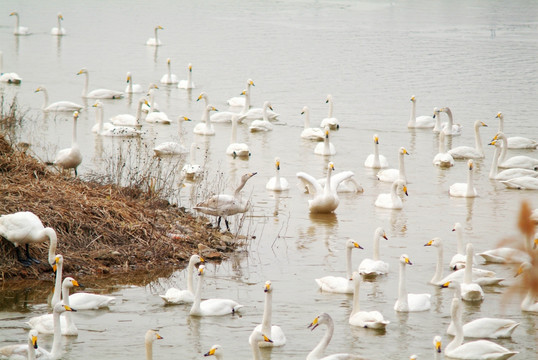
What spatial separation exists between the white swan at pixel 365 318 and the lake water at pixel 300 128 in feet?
0.44

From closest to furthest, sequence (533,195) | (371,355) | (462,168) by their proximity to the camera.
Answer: (371,355) → (533,195) → (462,168)

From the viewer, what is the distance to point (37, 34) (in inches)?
1895

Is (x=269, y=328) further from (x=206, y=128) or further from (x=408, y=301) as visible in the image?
(x=206, y=128)

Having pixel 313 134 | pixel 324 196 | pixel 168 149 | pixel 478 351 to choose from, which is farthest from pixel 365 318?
pixel 313 134

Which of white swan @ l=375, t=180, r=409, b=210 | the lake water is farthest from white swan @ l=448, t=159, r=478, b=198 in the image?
white swan @ l=375, t=180, r=409, b=210

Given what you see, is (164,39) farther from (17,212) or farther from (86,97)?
(17,212)

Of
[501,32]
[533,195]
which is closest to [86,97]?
[533,195]

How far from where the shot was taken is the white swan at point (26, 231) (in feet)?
37.0

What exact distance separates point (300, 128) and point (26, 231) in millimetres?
15665

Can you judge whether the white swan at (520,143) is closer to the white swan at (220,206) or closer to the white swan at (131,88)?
the white swan at (220,206)

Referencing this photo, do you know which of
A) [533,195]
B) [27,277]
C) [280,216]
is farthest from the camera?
[533,195]

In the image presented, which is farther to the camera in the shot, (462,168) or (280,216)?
(462,168)

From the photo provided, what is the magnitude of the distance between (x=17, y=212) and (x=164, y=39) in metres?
38.1

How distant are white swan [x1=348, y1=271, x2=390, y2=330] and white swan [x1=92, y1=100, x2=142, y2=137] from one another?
13242 mm
